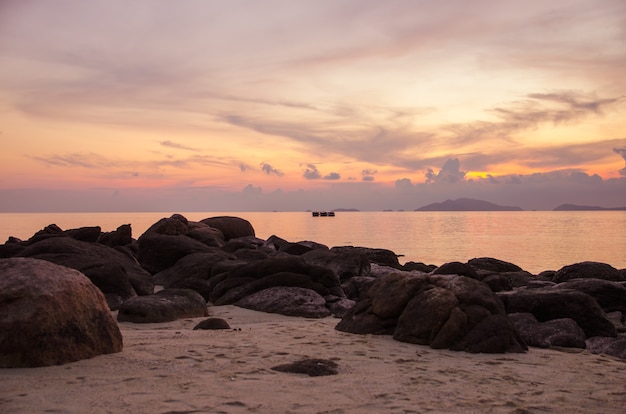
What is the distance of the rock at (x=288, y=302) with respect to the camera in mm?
12836

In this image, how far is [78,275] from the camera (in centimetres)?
786

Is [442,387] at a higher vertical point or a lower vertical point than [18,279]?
lower

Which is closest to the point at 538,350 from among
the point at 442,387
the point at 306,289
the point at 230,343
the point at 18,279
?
the point at 442,387

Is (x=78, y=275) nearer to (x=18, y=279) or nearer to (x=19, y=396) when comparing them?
(x=18, y=279)

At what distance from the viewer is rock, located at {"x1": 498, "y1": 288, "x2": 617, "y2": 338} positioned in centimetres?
1097

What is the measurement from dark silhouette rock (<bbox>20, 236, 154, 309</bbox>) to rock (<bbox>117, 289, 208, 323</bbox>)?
69.6 inches

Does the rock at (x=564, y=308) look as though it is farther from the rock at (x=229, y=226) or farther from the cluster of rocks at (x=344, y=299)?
the rock at (x=229, y=226)

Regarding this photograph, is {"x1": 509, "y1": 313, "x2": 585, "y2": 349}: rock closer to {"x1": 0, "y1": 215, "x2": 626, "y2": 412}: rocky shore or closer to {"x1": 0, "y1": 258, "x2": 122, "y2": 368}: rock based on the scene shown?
{"x1": 0, "y1": 215, "x2": 626, "y2": 412}: rocky shore

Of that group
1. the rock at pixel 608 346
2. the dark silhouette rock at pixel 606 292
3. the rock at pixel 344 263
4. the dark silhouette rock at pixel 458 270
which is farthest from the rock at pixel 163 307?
the dark silhouette rock at pixel 606 292

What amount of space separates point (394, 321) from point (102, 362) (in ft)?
16.7

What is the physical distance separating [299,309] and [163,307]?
306cm

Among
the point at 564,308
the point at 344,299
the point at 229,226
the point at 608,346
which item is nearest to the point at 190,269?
the point at 344,299

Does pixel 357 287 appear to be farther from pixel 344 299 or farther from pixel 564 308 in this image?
pixel 564 308

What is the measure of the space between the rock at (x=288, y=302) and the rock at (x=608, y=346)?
5.42m
